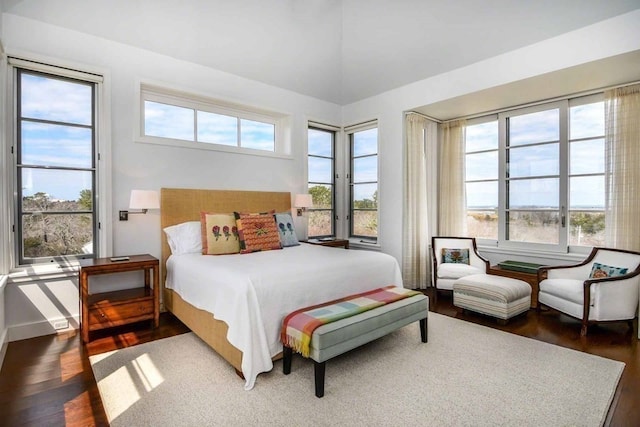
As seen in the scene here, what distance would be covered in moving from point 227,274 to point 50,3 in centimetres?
291

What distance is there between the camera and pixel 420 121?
4.95 m

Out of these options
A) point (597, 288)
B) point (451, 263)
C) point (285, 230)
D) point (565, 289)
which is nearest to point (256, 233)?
point (285, 230)

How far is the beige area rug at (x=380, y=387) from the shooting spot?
190 cm

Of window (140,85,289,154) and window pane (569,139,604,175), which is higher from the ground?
window (140,85,289,154)

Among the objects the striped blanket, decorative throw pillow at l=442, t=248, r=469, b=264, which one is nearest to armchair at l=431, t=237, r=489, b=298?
decorative throw pillow at l=442, t=248, r=469, b=264

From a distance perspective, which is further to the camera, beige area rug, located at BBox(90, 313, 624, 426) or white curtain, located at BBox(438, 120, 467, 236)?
white curtain, located at BBox(438, 120, 467, 236)

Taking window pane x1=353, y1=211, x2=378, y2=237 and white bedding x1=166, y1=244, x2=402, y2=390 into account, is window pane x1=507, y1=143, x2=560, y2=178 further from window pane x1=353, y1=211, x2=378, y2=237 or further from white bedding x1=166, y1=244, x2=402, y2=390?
white bedding x1=166, y1=244, x2=402, y2=390

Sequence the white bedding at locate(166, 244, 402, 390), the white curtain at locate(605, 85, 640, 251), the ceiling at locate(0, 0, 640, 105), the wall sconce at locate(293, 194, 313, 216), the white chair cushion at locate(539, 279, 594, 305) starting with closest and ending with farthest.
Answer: the white bedding at locate(166, 244, 402, 390), the ceiling at locate(0, 0, 640, 105), the white chair cushion at locate(539, 279, 594, 305), the white curtain at locate(605, 85, 640, 251), the wall sconce at locate(293, 194, 313, 216)

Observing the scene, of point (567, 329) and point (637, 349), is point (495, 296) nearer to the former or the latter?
point (567, 329)

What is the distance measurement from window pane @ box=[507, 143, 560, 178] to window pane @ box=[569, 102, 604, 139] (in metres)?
0.25

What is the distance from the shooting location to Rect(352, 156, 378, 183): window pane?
5406 millimetres

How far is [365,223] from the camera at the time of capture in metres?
5.55

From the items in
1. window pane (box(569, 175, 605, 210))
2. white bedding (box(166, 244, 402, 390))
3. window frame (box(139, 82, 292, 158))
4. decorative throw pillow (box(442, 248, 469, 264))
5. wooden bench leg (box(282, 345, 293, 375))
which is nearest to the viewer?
white bedding (box(166, 244, 402, 390))

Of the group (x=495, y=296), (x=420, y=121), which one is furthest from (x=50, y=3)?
(x=495, y=296)
